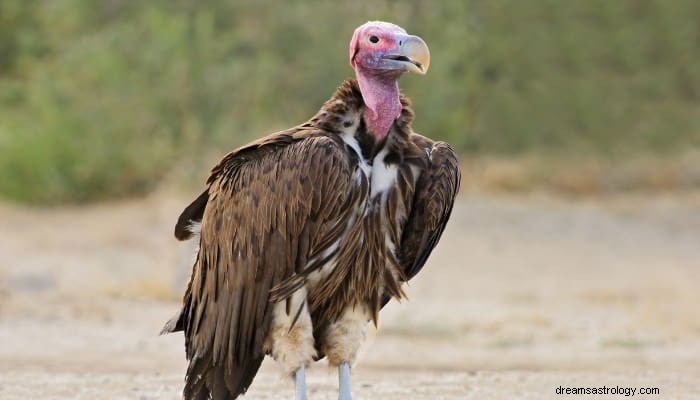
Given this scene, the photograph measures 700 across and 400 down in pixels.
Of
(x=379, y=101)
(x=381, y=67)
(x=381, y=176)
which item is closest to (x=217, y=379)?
(x=381, y=176)

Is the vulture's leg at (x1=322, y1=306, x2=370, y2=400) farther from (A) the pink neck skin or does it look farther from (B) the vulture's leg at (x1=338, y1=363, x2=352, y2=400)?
(A) the pink neck skin

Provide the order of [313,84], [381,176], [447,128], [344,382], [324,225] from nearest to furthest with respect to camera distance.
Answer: [324,225], [381,176], [344,382], [313,84], [447,128]

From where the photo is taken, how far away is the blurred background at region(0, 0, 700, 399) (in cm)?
1941

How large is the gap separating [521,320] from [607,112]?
26.3 feet

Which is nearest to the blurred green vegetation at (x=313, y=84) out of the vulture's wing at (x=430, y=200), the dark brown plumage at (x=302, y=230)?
the vulture's wing at (x=430, y=200)

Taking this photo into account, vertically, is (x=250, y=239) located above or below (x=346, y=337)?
above

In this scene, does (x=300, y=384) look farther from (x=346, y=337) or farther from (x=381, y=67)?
(x=381, y=67)

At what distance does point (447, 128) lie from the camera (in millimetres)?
23922

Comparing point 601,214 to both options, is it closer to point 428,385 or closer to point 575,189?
point 575,189

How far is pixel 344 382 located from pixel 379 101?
1.55 metres

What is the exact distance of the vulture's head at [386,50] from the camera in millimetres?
6512

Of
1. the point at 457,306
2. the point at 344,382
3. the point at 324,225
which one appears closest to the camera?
the point at 324,225

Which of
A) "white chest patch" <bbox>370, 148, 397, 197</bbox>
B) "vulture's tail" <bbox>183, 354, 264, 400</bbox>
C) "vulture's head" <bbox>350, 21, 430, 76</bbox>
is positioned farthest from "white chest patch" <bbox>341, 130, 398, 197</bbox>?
"vulture's tail" <bbox>183, 354, 264, 400</bbox>

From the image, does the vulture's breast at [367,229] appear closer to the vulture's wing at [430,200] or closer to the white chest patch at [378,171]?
the white chest patch at [378,171]
